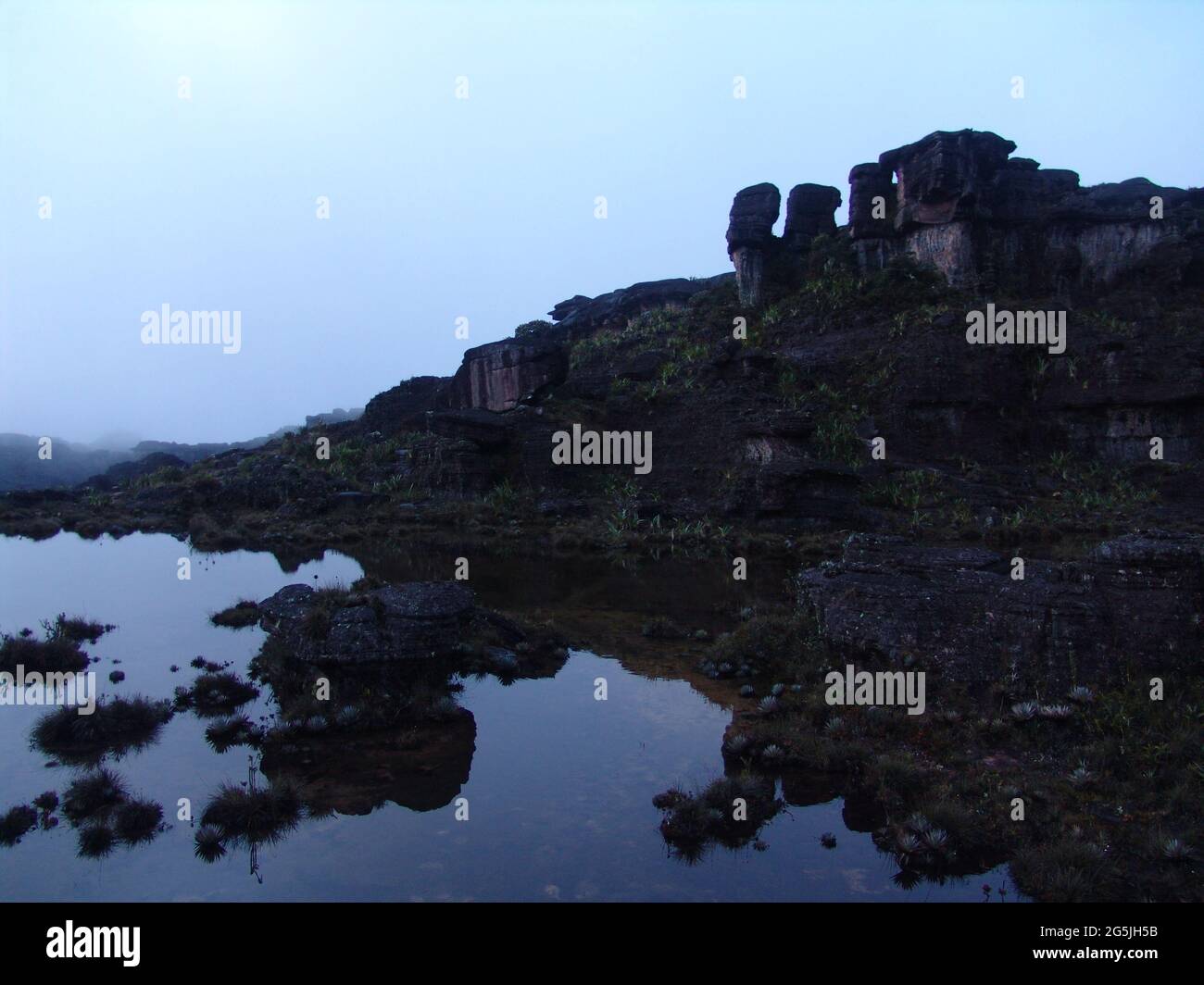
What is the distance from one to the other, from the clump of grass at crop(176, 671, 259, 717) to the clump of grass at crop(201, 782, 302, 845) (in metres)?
3.65

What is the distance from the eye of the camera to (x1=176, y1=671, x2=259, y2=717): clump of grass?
12.4m

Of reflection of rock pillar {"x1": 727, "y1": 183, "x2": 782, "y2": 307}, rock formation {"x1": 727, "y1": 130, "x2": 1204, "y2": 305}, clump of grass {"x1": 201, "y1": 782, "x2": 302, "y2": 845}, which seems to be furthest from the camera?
reflection of rock pillar {"x1": 727, "y1": 183, "x2": 782, "y2": 307}

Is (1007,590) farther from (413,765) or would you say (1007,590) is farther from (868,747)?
(413,765)

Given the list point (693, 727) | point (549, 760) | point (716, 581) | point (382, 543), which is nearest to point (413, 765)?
point (549, 760)

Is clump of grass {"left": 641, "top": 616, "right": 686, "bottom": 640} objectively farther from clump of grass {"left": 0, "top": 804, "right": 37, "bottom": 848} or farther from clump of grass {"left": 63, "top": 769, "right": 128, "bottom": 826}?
clump of grass {"left": 0, "top": 804, "right": 37, "bottom": 848}

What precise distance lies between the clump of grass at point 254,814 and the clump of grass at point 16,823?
1.77 meters

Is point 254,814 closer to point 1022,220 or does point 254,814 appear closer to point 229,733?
point 229,733

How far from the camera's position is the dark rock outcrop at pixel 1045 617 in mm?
10906

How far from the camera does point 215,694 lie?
1261cm

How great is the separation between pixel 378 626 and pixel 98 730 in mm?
3986

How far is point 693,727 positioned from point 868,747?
8.26 feet

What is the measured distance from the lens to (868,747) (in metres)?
10.4

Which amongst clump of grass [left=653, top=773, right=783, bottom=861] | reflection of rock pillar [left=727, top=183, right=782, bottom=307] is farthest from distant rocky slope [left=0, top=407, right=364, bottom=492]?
clump of grass [left=653, top=773, right=783, bottom=861]

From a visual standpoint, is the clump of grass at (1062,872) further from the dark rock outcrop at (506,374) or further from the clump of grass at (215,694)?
the dark rock outcrop at (506,374)
